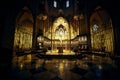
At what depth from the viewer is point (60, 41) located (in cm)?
1397

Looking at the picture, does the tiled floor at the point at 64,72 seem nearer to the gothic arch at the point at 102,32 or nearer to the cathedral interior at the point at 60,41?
the cathedral interior at the point at 60,41

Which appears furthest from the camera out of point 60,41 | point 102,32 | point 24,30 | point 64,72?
point 60,41

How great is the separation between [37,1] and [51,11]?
8981 millimetres

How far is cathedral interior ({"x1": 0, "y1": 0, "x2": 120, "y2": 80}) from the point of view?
264cm

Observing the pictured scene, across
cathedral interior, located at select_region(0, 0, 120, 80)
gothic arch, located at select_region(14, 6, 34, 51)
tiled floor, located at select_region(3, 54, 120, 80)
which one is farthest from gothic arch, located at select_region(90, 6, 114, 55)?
gothic arch, located at select_region(14, 6, 34, 51)

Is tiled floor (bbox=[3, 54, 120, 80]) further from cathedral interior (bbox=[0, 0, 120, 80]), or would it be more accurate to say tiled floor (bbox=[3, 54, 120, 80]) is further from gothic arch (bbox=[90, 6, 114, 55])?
gothic arch (bbox=[90, 6, 114, 55])

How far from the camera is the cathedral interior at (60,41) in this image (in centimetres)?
264

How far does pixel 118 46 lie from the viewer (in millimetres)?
6883

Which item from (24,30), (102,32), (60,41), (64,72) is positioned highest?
(24,30)

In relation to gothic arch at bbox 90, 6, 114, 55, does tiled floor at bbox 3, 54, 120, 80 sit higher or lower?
lower

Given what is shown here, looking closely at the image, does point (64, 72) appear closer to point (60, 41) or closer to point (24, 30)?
point (60, 41)

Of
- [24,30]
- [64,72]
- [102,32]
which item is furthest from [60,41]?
[64,72]

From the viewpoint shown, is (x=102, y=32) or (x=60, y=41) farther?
(x=60, y=41)

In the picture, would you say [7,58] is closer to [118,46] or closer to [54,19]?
[118,46]
